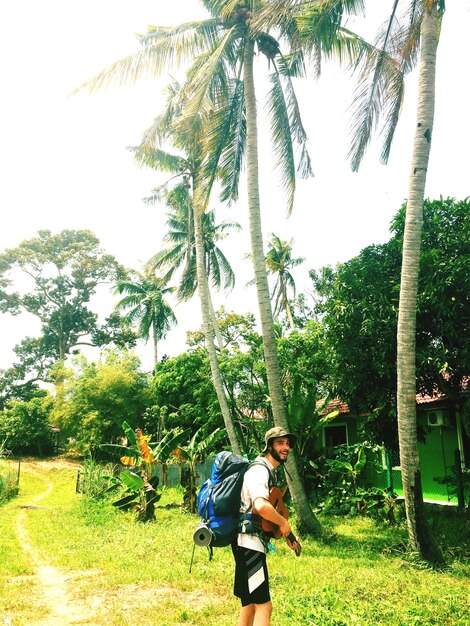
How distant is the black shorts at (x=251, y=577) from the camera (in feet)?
11.6

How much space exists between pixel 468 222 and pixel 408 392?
Result: 3447 mm

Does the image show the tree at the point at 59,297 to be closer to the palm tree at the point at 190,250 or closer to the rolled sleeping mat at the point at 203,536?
the palm tree at the point at 190,250

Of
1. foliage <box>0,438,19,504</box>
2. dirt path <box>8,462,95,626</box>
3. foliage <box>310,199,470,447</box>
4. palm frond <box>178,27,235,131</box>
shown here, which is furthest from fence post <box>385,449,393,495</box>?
foliage <box>0,438,19,504</box>

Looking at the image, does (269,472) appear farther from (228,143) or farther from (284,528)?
(228,143)

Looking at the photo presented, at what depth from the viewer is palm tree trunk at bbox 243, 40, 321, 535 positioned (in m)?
10.2

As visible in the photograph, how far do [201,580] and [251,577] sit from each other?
160 inches

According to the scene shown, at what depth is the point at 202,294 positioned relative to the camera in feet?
49.8

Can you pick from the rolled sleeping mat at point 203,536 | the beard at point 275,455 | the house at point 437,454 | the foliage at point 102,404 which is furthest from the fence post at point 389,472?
the foliage at point 102,404

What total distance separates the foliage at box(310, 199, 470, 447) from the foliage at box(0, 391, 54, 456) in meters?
26.5

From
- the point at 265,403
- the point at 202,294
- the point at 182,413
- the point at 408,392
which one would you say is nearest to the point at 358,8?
the point at 408,392

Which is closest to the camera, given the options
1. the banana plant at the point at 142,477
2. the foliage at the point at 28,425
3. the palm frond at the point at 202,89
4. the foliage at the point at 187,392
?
the palm frond at the point at 202,89

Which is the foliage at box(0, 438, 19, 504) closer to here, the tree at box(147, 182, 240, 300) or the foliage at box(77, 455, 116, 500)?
the foliage at box(77, 455, 116, 500)

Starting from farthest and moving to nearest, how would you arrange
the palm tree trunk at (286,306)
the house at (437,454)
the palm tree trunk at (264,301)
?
1. the palm tree trunk at (286,306)
2. the house at (437,454)
3. the palm tree trunk at (264,301)

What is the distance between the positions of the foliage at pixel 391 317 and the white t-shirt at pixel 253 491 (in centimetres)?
623
